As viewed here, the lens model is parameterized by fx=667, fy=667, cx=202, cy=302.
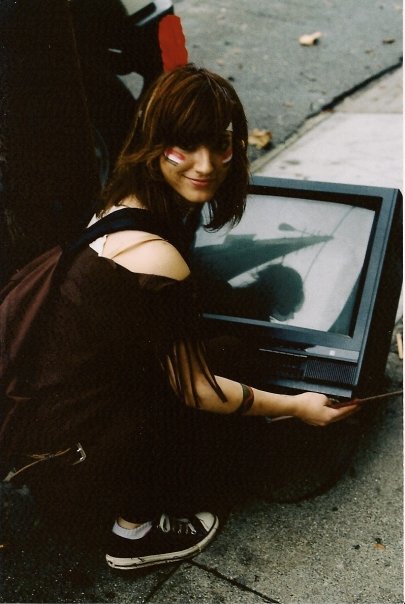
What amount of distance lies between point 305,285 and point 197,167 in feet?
2.01

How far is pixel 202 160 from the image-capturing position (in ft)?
5.41

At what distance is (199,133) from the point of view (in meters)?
1.61

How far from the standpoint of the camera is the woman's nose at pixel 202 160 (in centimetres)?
164

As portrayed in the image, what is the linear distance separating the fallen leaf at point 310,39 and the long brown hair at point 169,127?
13.3ft

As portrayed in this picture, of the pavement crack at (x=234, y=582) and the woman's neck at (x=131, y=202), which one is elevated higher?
the woman's neck at (x=131, y=202)

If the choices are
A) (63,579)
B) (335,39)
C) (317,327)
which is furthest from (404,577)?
(335,39)

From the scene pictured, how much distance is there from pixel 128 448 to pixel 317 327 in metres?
0.66

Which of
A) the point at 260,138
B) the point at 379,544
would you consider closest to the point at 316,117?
the point at 260,138

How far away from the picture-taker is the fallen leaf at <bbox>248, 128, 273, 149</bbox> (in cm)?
418

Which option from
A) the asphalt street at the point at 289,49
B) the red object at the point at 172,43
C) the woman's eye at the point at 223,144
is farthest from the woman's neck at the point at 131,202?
the asphalt street at the point at 289,49

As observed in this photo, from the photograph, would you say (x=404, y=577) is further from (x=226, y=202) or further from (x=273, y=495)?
(x=226, y=202)

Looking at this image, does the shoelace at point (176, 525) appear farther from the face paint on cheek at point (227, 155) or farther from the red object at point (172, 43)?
the red object at point (172, 43)

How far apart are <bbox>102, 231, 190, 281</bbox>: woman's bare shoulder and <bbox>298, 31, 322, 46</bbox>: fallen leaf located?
436 cm

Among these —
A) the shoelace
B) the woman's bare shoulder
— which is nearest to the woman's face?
the woman's bare shoulder
